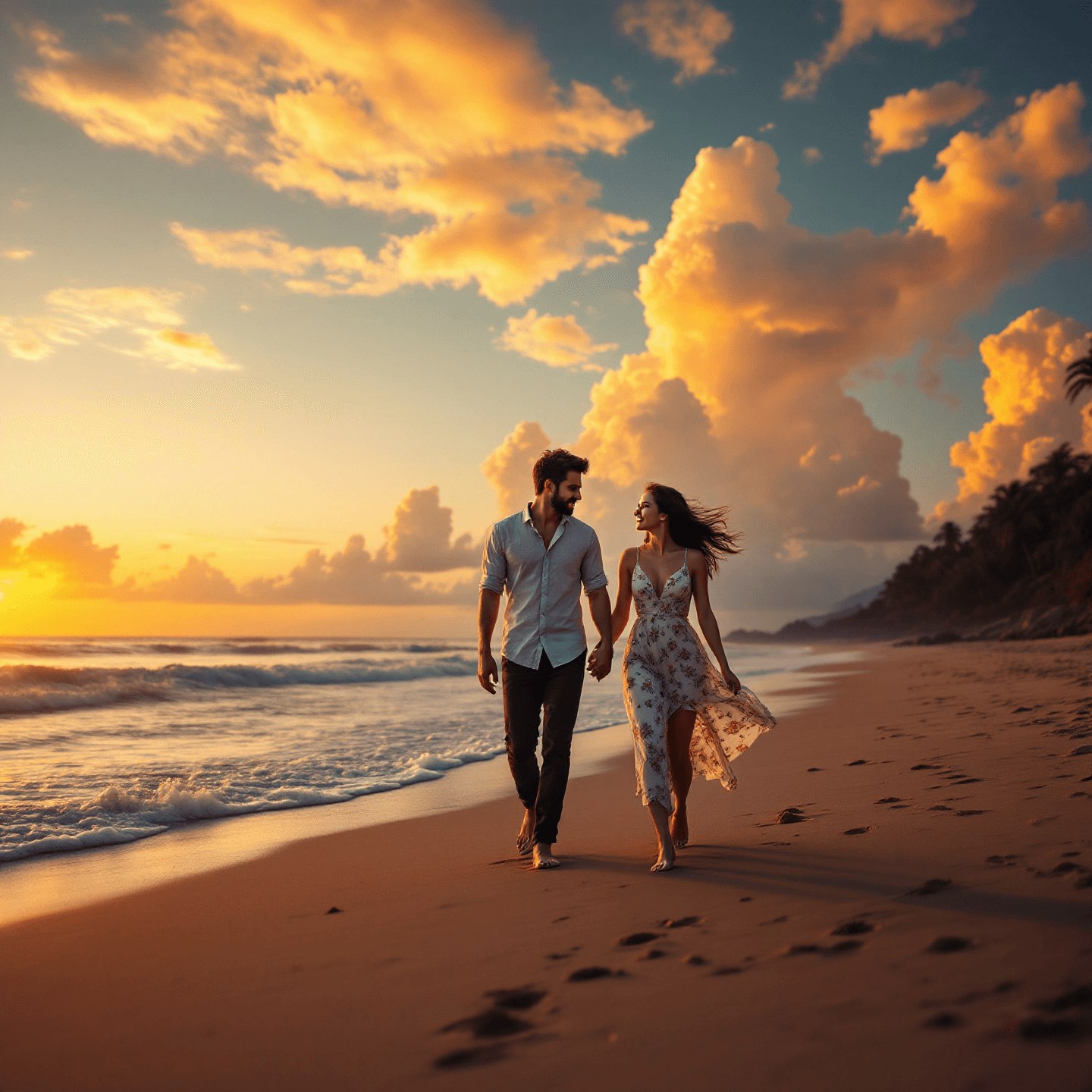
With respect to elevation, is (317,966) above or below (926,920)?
below

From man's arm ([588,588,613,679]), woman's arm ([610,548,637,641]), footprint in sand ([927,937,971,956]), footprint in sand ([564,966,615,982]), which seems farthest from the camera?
woman's arm ([610,548,637,641])

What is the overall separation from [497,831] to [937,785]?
2.98 meters

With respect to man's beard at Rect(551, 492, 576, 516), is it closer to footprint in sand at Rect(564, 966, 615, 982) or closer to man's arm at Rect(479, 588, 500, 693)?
man's arm at Rect(479, 588, 500, 693)

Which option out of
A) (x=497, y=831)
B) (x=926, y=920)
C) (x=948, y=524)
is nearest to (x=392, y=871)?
(x=497, y=831)

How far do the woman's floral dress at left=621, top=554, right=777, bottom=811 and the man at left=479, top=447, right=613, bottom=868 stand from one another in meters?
0.21

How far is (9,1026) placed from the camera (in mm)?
2482

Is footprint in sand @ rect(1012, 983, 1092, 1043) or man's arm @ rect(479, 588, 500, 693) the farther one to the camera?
man's arm @ rect(479, 588, 500, 693)

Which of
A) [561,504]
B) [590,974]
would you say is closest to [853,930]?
[590,974]

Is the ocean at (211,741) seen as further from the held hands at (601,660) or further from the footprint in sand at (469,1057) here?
the footprint in sand at (469,1057)

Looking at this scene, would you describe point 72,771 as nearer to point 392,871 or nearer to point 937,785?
point 392,871

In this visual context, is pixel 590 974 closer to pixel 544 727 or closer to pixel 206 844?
pixel 544 727

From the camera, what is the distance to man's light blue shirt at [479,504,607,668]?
4.29 metres

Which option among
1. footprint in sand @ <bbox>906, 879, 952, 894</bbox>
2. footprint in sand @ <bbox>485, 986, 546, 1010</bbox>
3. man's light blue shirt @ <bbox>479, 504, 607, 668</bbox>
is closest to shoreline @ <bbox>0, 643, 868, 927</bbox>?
man's light blue shirt @ <bbox>479, 504, 607, 668</bbox>

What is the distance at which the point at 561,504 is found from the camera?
14.3ft
